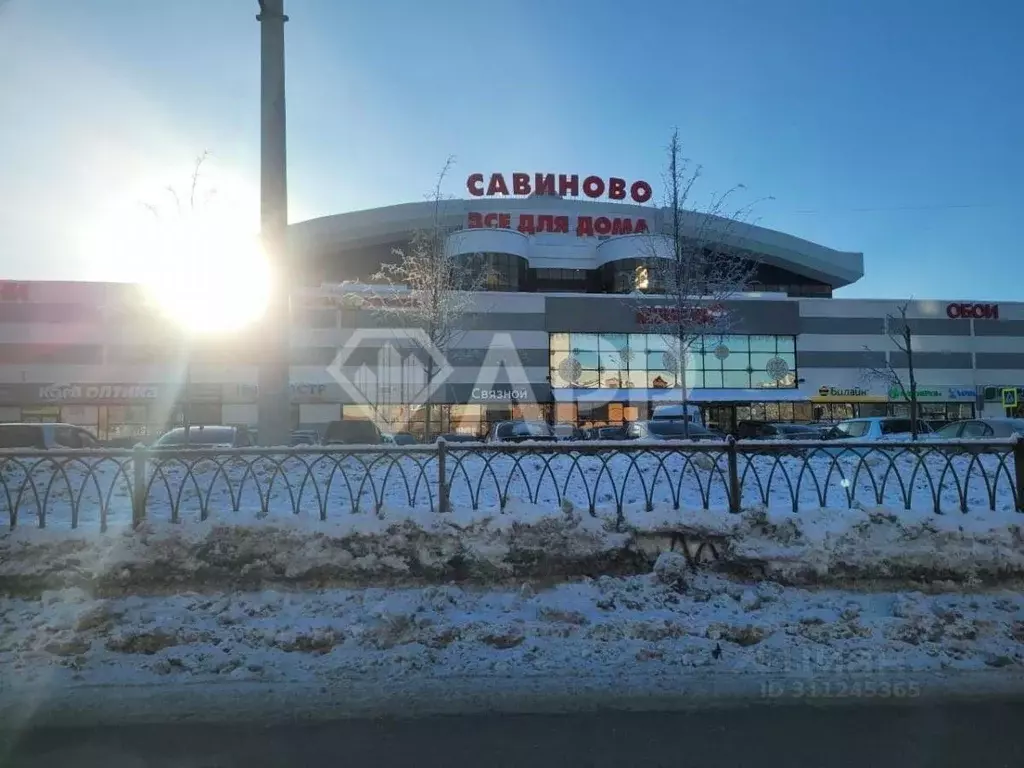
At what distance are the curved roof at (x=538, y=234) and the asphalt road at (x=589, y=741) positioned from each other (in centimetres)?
4505

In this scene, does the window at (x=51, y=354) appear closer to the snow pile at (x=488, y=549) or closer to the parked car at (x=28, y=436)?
the parked car at (x=28, y=436)

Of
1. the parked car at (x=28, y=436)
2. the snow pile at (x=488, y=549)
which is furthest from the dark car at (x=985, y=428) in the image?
the parked car at (x=28, y=436)

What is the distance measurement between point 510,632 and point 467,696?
0.90 metres

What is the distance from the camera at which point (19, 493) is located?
659 centimetres

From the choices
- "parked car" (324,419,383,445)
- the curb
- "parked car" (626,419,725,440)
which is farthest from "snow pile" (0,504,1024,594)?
"parked car" (324,419,383,445)

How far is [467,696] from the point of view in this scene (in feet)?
15.0

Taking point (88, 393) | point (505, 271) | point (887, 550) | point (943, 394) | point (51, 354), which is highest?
point (505, 271)

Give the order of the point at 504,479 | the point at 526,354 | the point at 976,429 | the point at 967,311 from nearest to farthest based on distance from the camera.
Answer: the point at 504,479 → the point at 976,429 → the point at 526,354 → the point at 967,311

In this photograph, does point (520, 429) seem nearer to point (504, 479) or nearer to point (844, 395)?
point (504, 479)

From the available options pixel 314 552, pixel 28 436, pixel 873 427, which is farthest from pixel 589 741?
pixel 873 427

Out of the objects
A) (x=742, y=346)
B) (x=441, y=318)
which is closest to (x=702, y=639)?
(x=441, y=318)

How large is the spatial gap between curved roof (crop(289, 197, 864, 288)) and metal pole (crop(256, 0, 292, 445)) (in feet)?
120

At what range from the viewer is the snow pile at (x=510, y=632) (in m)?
4.94

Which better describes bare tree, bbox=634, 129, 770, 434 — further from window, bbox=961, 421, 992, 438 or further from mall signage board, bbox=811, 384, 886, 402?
mall signage board, bbox=811, 384, 886, 402
